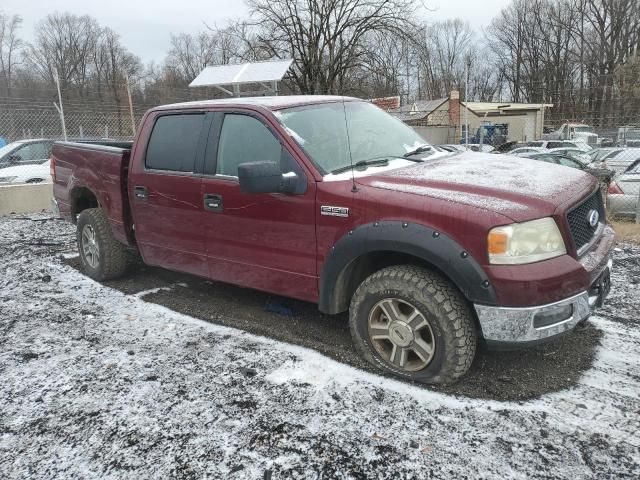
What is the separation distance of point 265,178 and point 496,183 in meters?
1.43

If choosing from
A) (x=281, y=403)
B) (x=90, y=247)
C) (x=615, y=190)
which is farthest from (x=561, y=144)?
(x=281, y=403)

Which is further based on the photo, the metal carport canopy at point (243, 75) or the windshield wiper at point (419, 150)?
the metal carport canopy at point (243, 75)

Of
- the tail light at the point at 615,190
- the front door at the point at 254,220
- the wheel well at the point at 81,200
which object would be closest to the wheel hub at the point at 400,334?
the front door at the point at 254,220

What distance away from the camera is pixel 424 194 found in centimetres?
296

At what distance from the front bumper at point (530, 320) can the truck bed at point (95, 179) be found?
347 cm

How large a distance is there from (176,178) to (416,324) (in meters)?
2.30

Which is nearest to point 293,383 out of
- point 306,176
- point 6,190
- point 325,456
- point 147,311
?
point 325,456

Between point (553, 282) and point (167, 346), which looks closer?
point (553, 282)

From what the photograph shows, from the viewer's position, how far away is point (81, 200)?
5.62m

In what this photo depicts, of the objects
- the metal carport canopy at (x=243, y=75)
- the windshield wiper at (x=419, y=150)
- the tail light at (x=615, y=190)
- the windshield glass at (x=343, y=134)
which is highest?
the metal carport canopy at (x=243, y=75)

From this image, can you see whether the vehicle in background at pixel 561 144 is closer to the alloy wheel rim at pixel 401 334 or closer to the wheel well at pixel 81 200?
the wheel well at pixel 81 200

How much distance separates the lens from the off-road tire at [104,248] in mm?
5105

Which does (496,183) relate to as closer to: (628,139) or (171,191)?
(171,191)

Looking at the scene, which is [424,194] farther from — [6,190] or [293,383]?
[6,190]
